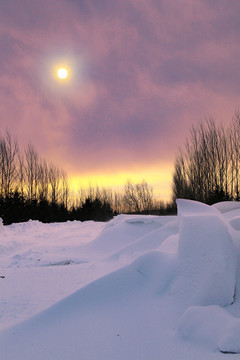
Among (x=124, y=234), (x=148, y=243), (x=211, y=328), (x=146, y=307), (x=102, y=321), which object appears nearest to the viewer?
(x=211, y=328)

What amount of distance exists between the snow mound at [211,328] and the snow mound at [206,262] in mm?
173

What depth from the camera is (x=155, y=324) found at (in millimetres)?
1959

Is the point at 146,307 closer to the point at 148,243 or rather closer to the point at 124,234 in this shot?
the point at 148,243

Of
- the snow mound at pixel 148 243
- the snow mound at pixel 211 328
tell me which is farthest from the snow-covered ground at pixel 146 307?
the snow mound at pixel 148 243

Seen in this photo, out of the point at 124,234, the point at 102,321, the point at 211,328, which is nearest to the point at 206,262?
the point at 211,328

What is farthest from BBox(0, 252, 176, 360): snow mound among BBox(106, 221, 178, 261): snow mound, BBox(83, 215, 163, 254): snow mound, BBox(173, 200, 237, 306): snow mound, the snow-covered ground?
BBox(83, 215, 163, 254): snow mound

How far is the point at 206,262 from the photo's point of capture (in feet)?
7.23

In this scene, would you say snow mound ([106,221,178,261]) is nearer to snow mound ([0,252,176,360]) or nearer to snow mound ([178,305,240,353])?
snow mound ([0,252,176,360])

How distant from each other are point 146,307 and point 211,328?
1.94 feet

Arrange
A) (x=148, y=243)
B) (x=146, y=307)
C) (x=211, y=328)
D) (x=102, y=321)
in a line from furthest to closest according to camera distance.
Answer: (x=148, y=243) → (x=146, y=307) → (x=102, y=321) → (x=211, y=328)

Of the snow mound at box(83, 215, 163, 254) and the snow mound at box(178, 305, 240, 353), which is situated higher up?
the snow mound at box(83, 215, 163, 254)

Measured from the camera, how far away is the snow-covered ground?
1703 millimetres

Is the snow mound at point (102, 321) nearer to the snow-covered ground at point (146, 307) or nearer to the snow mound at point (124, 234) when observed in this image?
the snow-covered ground at point (146, 307)

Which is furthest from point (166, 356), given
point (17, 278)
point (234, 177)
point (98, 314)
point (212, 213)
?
point (234, 177)
